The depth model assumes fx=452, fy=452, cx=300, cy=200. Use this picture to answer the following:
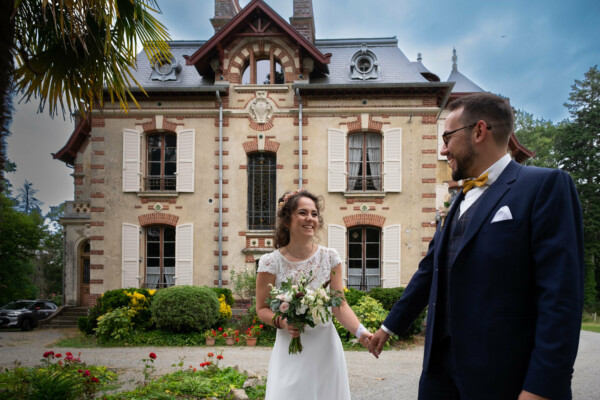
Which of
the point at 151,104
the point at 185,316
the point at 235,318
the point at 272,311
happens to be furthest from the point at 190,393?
the point at 151,104

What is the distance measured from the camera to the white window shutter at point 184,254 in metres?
15.4

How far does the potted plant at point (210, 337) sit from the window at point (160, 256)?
176 inches

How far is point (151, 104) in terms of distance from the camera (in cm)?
1591

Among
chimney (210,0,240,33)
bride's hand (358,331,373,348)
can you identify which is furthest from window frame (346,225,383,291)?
bride's hand (358,331,373,348)

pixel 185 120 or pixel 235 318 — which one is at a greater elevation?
pixel 185 120

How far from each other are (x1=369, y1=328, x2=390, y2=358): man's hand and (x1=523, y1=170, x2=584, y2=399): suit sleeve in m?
1.25

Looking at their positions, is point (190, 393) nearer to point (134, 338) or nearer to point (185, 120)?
point (134, 338)

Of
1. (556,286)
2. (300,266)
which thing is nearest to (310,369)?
(300,266)

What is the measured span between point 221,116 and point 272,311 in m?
12.8

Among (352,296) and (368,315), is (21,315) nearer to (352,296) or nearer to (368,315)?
(352,296)

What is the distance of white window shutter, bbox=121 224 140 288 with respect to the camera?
15.5 m

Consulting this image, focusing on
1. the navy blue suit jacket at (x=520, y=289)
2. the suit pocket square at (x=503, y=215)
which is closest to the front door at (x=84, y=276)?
the navy blue suit jacket at (x=520, y=289)

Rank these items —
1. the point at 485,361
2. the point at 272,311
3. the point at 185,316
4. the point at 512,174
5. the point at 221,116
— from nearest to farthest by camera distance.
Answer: the point at 485,361 → the point at 512,174 → the point at 272,311 → the point at 185,316 → the point at 221,116

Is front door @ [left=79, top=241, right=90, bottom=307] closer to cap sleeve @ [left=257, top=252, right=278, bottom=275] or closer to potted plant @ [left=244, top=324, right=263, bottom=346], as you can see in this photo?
potted plant @ [left=244, top=324, right=263, bottom=346]
